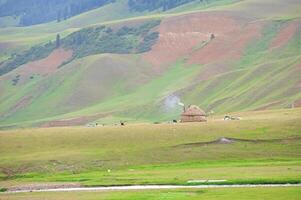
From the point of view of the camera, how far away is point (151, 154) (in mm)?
96938

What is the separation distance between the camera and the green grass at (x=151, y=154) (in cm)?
7988

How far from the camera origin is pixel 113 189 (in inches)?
2844

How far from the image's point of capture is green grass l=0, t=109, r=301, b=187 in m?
79.9

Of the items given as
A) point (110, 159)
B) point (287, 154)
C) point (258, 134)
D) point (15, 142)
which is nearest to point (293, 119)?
point (258, 134)

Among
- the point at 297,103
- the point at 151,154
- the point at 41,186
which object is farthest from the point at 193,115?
the point at 297,103

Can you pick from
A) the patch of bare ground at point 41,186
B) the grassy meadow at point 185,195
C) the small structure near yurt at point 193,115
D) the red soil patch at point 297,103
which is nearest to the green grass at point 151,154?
the patch of bare ground at point 41,186

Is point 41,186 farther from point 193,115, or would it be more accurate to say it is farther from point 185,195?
point 193,115

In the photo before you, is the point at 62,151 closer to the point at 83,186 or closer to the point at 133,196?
the point at 83,186

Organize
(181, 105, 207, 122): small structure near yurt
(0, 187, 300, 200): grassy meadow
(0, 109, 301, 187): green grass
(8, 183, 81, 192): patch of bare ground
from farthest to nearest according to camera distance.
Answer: (181, 105, 207, 122): small structure near yurt → (0, 109, 301, 187): green grass → (8, 183, 81, 192): patch of bare ground → (0, 187, 300, 200): grassy meadow

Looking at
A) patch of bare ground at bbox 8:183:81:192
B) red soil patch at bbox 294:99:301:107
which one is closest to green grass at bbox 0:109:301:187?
patch of bare ground at bbox 8:183:81:192

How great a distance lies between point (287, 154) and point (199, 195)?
32.2 m

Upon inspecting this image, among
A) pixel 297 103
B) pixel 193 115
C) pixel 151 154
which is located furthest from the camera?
pixel 297 103

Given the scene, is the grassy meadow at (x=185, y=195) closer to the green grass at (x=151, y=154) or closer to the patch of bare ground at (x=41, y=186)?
the patch of bare ground at (x=41, y=186)

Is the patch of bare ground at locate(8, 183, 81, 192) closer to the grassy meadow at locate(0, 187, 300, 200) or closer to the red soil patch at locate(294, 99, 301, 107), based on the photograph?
the grassy meadow at locate(0, 187, 300, 200)
